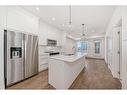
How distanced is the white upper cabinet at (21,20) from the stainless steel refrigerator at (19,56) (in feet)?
0.71

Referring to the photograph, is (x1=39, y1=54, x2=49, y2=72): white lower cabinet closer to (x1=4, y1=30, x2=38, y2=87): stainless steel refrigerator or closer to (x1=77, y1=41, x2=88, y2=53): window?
(x1=4, y1=30, x2=38, y2=87): stainless steel refrigerator

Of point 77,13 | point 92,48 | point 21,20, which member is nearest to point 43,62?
point 21,20

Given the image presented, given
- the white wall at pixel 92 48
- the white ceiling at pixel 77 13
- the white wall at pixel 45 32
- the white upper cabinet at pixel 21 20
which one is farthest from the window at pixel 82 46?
the white upper cabinet at pixel 21 20

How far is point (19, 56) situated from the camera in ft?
9.61

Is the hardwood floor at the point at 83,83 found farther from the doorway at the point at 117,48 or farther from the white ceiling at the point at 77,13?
the white ceiling at the point at 77,13

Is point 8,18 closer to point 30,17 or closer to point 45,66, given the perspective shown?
point 30,17

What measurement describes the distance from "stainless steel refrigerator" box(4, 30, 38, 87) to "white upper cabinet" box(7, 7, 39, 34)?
0.22 m

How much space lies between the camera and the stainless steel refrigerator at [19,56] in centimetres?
255

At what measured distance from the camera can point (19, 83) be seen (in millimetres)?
2873

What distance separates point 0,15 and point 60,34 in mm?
4816

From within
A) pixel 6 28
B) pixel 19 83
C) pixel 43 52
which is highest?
pixel 6 28

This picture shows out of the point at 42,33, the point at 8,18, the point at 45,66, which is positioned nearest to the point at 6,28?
the point at 8,18

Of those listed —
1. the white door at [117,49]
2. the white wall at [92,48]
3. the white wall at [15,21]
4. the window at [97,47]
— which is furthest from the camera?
the window at [97,47]

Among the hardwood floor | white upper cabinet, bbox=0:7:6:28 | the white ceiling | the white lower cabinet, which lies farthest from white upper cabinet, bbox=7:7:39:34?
the hardwood floor
